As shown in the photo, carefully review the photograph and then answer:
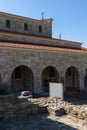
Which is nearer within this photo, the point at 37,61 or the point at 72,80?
the point at 37,61

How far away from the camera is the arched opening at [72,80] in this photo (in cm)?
2367

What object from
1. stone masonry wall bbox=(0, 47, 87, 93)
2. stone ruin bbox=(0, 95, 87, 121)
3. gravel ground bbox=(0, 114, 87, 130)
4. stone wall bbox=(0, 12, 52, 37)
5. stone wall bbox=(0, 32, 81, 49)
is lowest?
gravel ground bbox=(0, 114, 87, 130)

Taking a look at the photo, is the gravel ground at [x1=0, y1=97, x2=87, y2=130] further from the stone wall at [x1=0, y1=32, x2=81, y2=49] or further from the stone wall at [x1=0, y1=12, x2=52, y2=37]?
the stone wall at [x1=0, y1=12, x2=52, y2=37]

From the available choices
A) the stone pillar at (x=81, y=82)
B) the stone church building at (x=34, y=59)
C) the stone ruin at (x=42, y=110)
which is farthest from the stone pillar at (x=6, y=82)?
the stone pillar at (x=81, y=82)

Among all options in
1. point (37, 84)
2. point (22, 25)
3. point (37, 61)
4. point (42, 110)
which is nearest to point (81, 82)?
point (37, 84)

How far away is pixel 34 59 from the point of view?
19.3m

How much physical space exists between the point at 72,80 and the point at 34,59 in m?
7.29

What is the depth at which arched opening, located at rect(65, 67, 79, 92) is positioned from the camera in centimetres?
2367

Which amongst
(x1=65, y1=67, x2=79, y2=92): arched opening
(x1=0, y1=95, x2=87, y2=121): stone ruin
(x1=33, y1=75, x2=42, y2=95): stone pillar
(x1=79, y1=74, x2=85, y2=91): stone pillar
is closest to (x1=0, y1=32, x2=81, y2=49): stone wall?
(x1=65, y1=67, x2=79, y2=92): arched opening

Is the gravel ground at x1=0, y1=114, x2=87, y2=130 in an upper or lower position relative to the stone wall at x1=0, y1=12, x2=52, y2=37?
lower

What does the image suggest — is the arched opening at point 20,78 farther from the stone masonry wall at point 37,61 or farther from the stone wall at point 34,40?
the stone wall at point 34,40

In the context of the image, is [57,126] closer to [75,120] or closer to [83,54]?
[75,120]

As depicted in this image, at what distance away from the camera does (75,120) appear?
36.1 feet

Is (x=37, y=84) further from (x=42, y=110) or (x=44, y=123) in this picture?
(x=44, y=123)
